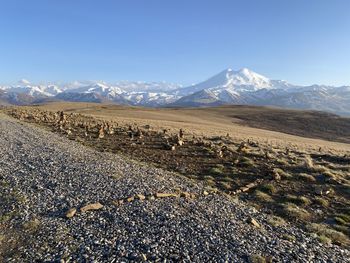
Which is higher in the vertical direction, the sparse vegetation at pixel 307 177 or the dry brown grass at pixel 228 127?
the sparse vegetation at pixel 307 177

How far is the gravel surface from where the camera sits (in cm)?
1260

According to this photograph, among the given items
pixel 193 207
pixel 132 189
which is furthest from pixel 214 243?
pixel 132 189

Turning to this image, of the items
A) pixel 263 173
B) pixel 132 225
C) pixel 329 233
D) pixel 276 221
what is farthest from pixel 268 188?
pixel 132 225

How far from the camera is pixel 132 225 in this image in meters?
14.8

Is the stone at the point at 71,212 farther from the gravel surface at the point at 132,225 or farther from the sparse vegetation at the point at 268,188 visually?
the sparse vegetation at the point at 268,188

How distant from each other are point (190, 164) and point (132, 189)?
1020cm

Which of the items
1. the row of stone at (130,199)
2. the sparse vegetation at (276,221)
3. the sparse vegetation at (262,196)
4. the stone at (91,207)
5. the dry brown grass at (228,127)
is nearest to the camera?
the row of stone at (130,199)

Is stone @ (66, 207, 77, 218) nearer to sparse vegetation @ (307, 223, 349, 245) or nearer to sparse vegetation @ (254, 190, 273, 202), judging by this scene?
sparse vegetation @ (254, 190, 273, 202)

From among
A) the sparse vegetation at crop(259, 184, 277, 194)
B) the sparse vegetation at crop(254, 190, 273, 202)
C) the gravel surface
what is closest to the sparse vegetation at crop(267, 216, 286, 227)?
the gravel surface

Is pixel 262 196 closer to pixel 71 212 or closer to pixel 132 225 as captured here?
pixel 132 225

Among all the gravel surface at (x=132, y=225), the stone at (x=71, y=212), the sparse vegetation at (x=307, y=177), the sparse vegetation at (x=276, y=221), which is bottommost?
the sparse vegetation at (x=307, y=177)

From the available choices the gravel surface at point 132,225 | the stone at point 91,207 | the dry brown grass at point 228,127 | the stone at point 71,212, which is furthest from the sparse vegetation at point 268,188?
the dry brown grass at point 228,127

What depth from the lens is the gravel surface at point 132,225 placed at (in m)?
12.6

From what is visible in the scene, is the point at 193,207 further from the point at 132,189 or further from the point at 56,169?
the point at 56,169
